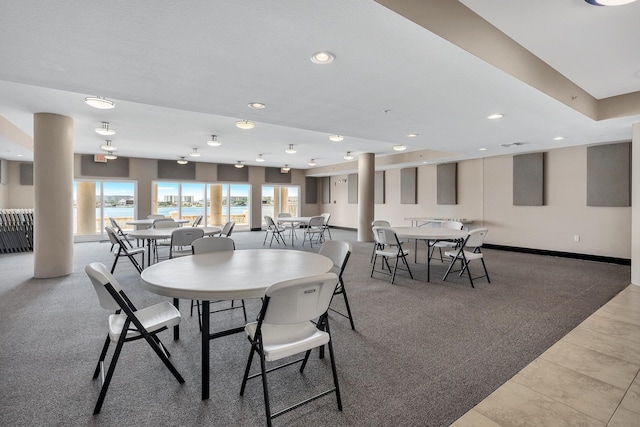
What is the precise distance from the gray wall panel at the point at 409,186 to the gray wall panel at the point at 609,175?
4.48 meters

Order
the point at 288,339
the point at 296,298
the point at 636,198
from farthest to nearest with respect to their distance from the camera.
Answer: the point at 636,198 < the point at 288,339 < the point at 296,298

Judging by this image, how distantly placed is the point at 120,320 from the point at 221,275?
77 centimetres

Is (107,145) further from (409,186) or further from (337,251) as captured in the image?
(409,186)

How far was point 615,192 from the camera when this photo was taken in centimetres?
599

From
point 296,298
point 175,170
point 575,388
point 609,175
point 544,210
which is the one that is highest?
point 175,170

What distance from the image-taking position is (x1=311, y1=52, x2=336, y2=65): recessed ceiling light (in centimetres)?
246

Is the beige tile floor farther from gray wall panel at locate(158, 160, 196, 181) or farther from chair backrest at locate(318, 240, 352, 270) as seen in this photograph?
gray wall panel at locate(158, 160, 196, 181)

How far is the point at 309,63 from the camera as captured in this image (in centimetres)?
262

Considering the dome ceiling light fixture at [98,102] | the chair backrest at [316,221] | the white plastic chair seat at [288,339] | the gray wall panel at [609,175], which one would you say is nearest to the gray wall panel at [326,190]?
the chair backrest at [316,221]

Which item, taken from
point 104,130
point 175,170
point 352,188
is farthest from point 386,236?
point 175,170

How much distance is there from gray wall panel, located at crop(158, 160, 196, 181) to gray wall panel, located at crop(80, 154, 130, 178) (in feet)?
3.47

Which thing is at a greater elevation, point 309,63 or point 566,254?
point 309,63

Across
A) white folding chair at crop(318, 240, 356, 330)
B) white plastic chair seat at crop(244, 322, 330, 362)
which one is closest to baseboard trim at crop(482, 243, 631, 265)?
white folding chair at crop(318, 240, 356, 330)

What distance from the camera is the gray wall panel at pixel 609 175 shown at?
5.85 meters
